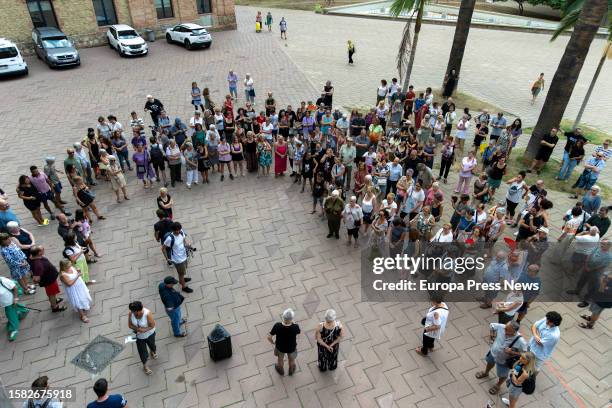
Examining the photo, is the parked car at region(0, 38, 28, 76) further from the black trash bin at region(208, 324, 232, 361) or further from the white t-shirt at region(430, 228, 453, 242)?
the white t-shirt at region(430, 228, 453, 242)

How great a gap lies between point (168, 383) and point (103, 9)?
27274mm

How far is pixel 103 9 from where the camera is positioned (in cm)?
2652

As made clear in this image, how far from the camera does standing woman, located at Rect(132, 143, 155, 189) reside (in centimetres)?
1177

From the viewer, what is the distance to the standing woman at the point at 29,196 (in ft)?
32.4

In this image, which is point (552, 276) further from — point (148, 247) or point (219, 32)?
point (219, 32)

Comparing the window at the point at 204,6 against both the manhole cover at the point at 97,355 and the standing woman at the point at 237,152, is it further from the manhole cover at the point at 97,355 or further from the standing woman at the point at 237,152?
the manhole cover at the point at 97,355

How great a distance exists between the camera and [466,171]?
1145 centimetres

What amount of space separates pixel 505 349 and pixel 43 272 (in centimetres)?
820

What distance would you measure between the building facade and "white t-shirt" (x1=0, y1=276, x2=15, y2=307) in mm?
23313

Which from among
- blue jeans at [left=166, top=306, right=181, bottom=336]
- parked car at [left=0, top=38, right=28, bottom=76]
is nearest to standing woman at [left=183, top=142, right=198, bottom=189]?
blue jeans at [left=166, top=306, right=181, bottom=336]

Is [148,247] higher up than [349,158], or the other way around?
[349,158]

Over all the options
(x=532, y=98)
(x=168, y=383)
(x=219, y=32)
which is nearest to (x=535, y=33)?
(x=532, y=98)

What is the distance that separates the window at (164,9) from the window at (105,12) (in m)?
2.86

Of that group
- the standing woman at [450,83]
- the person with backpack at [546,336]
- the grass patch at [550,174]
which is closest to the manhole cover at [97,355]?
the person with backpack at [546,336]
